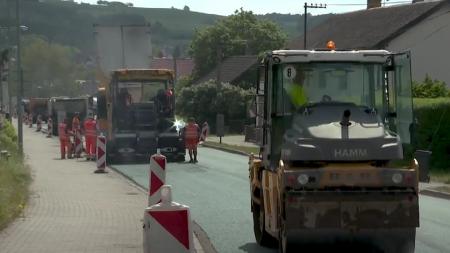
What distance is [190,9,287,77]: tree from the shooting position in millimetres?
92750

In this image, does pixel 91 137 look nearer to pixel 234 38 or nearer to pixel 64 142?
pixel 64 142

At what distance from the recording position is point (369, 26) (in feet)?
190

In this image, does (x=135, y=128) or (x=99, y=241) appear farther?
(x=135, y=128)

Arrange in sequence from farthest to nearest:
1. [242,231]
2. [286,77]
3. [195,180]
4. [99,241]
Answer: [195,180] < [242,231] < [99,241] < [286,77]

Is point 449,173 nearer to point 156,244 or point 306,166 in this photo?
point 306,166

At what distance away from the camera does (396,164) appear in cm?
1041

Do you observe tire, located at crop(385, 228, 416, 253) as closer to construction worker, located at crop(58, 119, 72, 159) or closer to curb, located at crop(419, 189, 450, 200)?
curb, located at crop(419, 189, 450, 200)

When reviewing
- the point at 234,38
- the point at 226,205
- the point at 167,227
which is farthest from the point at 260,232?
the point at 234,38

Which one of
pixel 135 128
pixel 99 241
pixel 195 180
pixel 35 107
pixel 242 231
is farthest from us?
pixel 35 107

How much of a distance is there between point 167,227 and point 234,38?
86548 mm

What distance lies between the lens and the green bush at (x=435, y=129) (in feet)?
91.2

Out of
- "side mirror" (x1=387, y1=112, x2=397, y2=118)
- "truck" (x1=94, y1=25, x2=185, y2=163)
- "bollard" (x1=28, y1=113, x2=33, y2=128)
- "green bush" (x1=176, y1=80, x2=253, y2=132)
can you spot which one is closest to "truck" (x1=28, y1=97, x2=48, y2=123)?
"bollard" (x1=28, y1=113, x2=33, y2=128)

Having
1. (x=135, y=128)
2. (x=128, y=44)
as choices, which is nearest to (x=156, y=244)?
(x=135, y=128)

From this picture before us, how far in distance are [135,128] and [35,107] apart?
64.3 m
